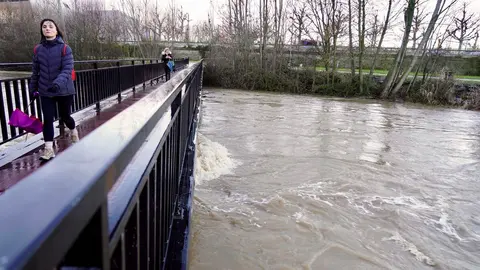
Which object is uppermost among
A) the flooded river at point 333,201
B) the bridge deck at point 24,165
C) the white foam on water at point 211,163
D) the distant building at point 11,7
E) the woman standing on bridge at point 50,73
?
the distant building at point 11,7

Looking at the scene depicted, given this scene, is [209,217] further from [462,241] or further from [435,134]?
[435,134]

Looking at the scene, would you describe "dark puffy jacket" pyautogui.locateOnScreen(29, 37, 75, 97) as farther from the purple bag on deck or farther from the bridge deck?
the bridge deck

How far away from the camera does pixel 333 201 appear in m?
5.67

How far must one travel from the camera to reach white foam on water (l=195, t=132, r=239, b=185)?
638 cm

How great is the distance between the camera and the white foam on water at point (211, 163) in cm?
638

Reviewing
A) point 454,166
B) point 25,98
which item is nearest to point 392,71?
point 454,166

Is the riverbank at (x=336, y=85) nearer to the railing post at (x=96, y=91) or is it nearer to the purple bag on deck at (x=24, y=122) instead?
the railing post at (x=96, y=91)

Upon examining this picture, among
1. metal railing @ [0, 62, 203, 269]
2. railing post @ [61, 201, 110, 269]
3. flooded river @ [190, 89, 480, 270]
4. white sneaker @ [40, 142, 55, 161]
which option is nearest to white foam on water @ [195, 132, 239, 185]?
flooded river @ [190, 89, 480, 270]

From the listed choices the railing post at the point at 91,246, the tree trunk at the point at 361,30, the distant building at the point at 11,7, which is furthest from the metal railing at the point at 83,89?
the distant building at the point at 11,7

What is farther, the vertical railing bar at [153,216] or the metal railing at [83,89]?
the metal railing at [83,89]

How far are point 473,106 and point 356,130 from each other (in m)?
13.0

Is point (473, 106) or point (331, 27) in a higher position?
point (331, 27)

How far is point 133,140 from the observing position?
102 centimetres

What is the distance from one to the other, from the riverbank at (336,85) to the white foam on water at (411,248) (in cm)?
2012
